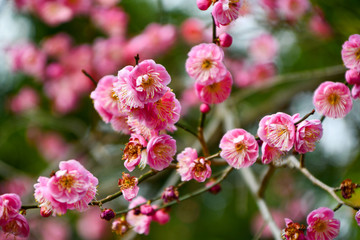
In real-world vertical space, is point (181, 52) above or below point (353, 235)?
above

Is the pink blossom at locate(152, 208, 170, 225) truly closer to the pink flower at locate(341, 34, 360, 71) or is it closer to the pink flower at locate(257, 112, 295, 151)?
the pink flower at locate(257, 112, 295, 151)

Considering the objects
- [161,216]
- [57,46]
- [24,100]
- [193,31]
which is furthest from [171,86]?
[161,216]

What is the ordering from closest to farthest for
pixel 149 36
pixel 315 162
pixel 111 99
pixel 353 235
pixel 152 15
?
1. pixel 111 99
2. pixel 353 235
3. pixel 315 162
4. pixel 149 36
5. pixel 152 15

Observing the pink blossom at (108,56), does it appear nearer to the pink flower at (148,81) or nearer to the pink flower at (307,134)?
the pink flower at (148,81)

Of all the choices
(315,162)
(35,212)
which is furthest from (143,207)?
(315,162)

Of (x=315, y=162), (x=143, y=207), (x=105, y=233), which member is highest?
(x=143, y=207)

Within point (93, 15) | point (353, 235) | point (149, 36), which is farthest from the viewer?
point (93, 15)

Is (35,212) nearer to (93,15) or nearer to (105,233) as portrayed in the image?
(93,15)
